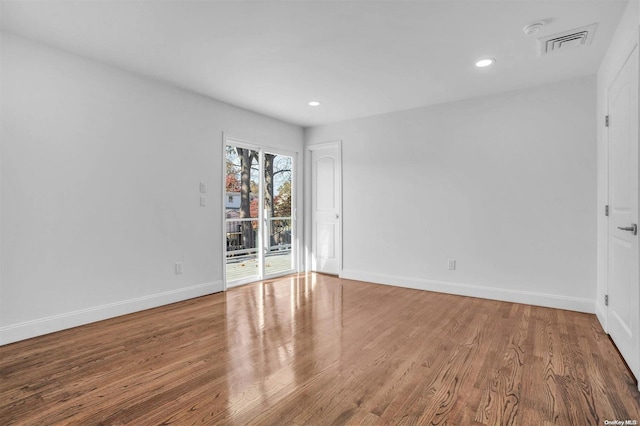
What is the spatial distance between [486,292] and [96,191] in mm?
4465

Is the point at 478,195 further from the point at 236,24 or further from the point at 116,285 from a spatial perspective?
the point at 116,285

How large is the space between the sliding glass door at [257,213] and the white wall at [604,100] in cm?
401

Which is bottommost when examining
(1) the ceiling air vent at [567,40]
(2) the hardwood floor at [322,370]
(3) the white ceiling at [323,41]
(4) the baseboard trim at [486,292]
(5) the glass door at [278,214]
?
(2) the hardwood floor at [322,370]

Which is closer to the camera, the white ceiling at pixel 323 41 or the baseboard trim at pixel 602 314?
the white ceiling at pixel 323 41

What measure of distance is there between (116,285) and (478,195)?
4.24m

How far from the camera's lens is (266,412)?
5.84 ft

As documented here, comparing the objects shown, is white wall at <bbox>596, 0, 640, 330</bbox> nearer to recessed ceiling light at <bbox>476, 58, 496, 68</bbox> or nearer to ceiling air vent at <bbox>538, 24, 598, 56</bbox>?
ceiling air vent at <bbox>538, 24, 598, 56</bbox>

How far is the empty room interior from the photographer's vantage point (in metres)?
2.08

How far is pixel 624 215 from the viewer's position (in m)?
2.50

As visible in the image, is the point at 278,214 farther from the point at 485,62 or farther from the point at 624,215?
the point at 624,215

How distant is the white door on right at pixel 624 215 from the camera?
2.19 m

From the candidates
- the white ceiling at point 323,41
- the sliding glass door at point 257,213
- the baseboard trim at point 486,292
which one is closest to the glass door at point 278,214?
the sliding glass door at point 257,213

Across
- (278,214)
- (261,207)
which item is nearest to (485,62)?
(261,207)

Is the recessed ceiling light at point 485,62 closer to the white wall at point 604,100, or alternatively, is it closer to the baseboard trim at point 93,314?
the white wall at point 604,100
